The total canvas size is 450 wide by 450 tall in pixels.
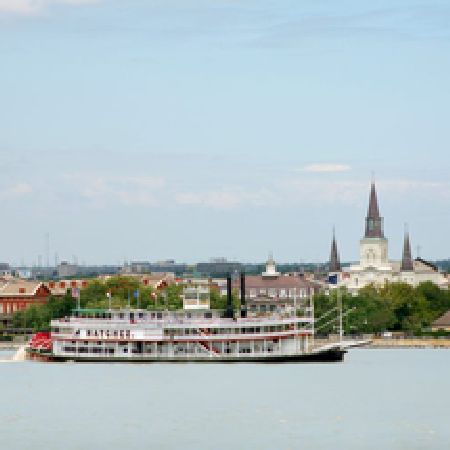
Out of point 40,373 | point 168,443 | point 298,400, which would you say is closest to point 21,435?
point 168,443

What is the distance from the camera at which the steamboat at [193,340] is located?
377 ft

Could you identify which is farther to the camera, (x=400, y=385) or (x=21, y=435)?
(x=400, y=385)

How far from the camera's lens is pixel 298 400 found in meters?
88.4

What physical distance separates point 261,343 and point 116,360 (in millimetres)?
8721

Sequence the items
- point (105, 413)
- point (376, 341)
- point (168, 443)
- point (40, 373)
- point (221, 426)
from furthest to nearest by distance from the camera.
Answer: point (376, 341), point (40, 373), point (105, 413), point (221, 426), point (168, 443)

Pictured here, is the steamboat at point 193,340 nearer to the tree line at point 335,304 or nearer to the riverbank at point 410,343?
the riverbank at point 410,343

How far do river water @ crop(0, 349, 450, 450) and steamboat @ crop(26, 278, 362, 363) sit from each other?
2.06 meters

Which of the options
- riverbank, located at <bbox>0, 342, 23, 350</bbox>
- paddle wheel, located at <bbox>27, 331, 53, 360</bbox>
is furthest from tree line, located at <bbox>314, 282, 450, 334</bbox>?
paddle wheel, located at <bbox>27, 331, 53, 360</bbox>

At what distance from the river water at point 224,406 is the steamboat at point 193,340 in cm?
206

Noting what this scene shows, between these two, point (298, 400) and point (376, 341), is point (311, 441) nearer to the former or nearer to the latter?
point (298, 400)

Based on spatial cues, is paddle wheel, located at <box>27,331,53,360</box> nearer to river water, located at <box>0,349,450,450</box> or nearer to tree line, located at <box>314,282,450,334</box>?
river water, located at <box>0,349,450,450</box>

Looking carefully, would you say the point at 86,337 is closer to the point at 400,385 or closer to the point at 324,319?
the point at 400,385

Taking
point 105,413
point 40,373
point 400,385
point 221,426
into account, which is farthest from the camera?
point 40,373

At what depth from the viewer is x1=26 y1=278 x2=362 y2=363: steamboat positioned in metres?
115
